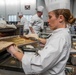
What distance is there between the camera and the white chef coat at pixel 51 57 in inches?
37.5

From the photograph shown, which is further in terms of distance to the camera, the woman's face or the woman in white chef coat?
the woman's face

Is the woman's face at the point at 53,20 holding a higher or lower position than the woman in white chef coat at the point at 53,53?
higher

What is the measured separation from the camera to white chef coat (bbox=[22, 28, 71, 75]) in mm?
952

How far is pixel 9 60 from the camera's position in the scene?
1.55 m

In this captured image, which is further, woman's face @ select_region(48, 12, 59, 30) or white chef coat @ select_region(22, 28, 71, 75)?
woman's face @ select_region(48, 12, 59, 30)

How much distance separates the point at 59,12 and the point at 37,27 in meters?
3.51

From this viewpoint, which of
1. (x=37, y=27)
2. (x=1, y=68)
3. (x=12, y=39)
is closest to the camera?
(x=1, y=68)

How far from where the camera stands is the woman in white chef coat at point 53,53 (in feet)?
3.14

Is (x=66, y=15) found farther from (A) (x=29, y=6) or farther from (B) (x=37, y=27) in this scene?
(A) (x=29, y=6)

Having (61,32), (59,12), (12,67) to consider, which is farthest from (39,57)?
(12,67)

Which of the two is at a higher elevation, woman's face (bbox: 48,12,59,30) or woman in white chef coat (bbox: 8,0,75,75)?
woman's face (bbox: 48,12,59,30)

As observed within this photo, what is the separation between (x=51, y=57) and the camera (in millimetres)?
954

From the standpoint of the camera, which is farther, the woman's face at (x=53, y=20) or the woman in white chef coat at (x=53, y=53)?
the woman's face at (x=53, y=20)

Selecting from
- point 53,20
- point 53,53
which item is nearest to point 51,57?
point 53,53
